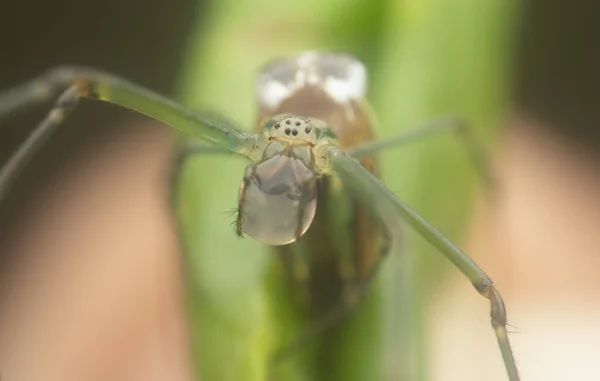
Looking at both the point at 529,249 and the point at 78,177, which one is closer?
the point at 529,249

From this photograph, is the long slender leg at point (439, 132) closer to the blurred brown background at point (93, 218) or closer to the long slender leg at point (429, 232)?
the long slender leg at point (429, 232)

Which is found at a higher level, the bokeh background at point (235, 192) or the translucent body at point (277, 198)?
the bokeh background at point (235, 192)

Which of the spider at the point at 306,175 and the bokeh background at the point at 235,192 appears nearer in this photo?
the spider at the point at 306,175

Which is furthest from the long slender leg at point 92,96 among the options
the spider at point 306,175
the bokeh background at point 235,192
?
the bokeh background at point 235,192

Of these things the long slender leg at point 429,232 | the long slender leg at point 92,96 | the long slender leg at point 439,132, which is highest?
the long slender leg at point 439,132

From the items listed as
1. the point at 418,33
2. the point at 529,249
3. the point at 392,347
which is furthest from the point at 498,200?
the point at 392,347

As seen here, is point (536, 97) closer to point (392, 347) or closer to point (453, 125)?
point (453, 125)

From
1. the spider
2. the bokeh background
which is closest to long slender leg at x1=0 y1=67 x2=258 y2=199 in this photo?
the spider

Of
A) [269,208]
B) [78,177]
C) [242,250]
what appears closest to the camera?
[269,208]

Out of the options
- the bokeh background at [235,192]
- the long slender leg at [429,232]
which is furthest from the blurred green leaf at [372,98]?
the long slender leg at [429,232]
